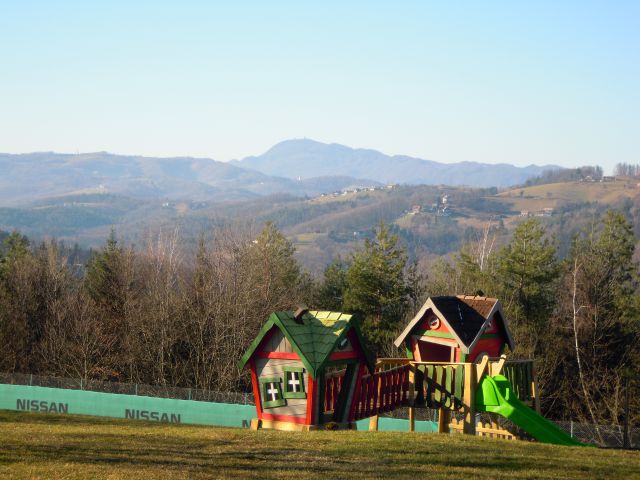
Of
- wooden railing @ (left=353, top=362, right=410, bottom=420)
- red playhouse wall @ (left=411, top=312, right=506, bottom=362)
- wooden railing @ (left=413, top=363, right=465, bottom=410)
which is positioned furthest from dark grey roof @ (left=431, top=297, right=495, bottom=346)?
wooden railing @ (left=353, top=362, right=410, bottom=420)

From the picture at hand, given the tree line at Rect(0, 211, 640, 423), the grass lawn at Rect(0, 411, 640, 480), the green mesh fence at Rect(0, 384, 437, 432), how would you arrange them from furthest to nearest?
the tree line at Rect(0, 211, 640, 423), the green mesh fence at Rect(0, 384, 437, 432), the grass lawn at Rect(0, 411, 640, 480)

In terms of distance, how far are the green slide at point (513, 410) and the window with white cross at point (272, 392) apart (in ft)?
17.4

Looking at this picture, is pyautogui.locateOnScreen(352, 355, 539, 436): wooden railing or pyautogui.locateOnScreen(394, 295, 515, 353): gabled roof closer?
pyautogui.locateOnScreen(352, 355, 539, 436): wooden railing

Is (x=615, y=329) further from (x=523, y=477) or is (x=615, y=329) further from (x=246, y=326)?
(x=523, y=477)

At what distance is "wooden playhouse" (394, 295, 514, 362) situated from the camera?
23.7 m

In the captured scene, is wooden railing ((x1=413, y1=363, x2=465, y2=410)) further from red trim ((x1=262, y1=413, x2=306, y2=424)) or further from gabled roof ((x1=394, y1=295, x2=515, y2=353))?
red trim ((x1=262, y1=413, x2=306, y2=424))

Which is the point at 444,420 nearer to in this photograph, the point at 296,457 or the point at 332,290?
the point at 296,457

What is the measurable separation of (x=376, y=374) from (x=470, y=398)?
252 centimetres

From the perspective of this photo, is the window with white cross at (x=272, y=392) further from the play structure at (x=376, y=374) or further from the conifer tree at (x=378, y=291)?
the conifer tree at (x=378, y=291)

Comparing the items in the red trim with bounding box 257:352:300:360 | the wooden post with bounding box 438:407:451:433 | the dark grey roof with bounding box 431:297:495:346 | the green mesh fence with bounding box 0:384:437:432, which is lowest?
the green mesh fence with bounding box 0:384:437:432

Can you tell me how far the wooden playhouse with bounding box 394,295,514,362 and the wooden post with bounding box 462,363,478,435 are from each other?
1.53 metres

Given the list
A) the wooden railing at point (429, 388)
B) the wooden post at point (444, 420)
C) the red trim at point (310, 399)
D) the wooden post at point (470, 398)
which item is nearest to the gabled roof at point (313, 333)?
the red trim at point (310, 399)

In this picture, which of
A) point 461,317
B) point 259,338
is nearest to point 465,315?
point 461,317

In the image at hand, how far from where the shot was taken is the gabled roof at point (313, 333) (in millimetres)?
19531
